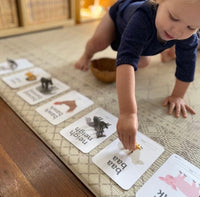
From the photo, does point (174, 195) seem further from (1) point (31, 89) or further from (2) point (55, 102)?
(1) point (31, 89)

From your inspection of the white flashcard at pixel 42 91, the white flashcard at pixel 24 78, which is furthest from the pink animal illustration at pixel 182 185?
the white flashcard at pixel 24 78

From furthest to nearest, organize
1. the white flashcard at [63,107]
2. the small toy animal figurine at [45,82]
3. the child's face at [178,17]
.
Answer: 1. the small toy animal figurine at [45,82]
2. the white flashcard at [63,107]
3. the child's face at [178,17]

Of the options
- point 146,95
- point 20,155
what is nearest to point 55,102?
point 20,155

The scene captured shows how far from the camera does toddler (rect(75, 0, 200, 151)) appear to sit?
447 mm

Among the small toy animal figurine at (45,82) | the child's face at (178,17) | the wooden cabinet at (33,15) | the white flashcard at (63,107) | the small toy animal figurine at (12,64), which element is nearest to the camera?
the child's face at (178,17)

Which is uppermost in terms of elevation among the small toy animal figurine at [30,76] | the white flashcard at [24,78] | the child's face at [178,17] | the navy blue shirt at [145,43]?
the child's face at [178,17]

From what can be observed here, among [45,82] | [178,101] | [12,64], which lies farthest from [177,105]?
[12,64]

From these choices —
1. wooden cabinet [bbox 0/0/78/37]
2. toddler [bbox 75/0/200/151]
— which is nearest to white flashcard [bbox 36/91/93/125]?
toddler [bbox 75/0/200/151]

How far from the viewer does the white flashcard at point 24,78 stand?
85 cm

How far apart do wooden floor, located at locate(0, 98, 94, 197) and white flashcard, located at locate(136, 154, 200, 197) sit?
151 millimetres

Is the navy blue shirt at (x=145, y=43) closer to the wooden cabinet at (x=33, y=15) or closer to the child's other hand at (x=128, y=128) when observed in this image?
the child's other hand at (x=128, y=128)

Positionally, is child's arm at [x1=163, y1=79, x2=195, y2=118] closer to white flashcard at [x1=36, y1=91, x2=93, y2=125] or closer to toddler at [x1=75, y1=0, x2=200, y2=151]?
Result: toddler at [x1=75, y1=0, x2=200, y2=151]

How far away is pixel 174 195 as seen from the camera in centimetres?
47

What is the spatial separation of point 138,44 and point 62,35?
103 cm
